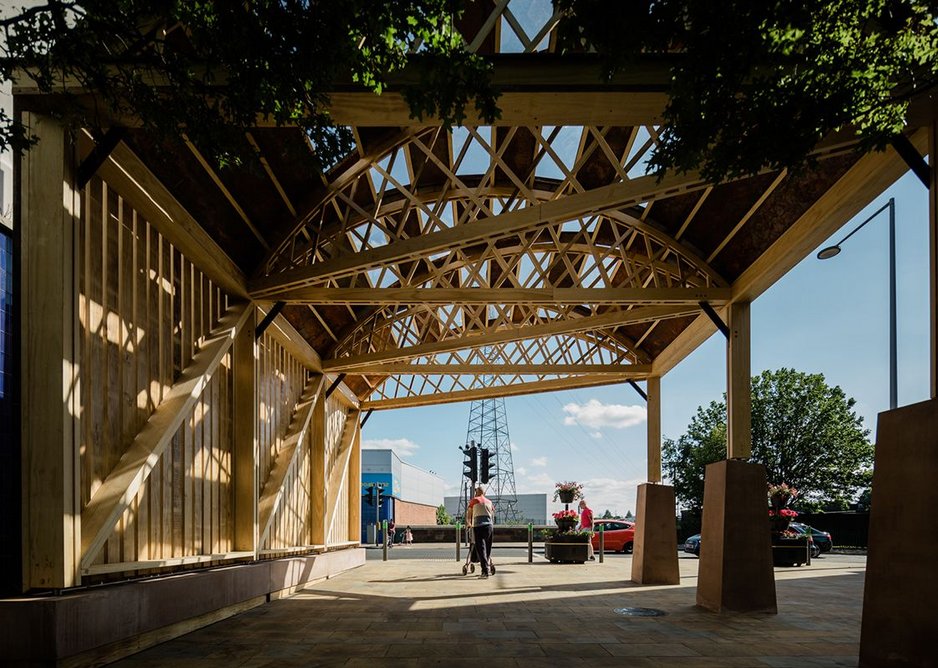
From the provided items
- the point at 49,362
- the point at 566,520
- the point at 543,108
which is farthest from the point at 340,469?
the point at 543,108

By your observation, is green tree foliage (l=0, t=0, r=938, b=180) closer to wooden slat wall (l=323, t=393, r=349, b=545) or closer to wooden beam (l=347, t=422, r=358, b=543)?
wooden slat wall (l=323, t=393, r=349, b=545)

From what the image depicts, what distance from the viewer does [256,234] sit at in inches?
445

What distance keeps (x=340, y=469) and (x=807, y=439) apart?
29.3m

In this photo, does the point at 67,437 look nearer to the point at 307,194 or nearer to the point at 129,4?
the point at 129,4

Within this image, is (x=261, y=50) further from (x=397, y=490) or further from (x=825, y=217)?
(x=397, y=490)

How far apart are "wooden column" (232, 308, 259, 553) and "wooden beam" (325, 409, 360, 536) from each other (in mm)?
6771

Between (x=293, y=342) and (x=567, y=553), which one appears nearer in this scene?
(x=293, y=342)

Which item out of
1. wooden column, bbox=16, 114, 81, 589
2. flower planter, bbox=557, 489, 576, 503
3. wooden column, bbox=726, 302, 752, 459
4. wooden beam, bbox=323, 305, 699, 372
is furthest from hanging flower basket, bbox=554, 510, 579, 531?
wooden column, bbox=16, 114, 81, 589

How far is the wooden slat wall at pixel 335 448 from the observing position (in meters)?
19.2

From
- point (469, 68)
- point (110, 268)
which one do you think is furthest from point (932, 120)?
point (110, 268)

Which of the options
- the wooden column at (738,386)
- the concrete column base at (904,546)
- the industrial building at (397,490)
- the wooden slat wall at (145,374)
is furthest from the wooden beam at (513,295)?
the industrial building at (397,490)

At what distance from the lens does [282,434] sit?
14.9 meters

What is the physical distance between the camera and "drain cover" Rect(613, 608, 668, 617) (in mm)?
9594

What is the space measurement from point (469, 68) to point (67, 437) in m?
4.56
